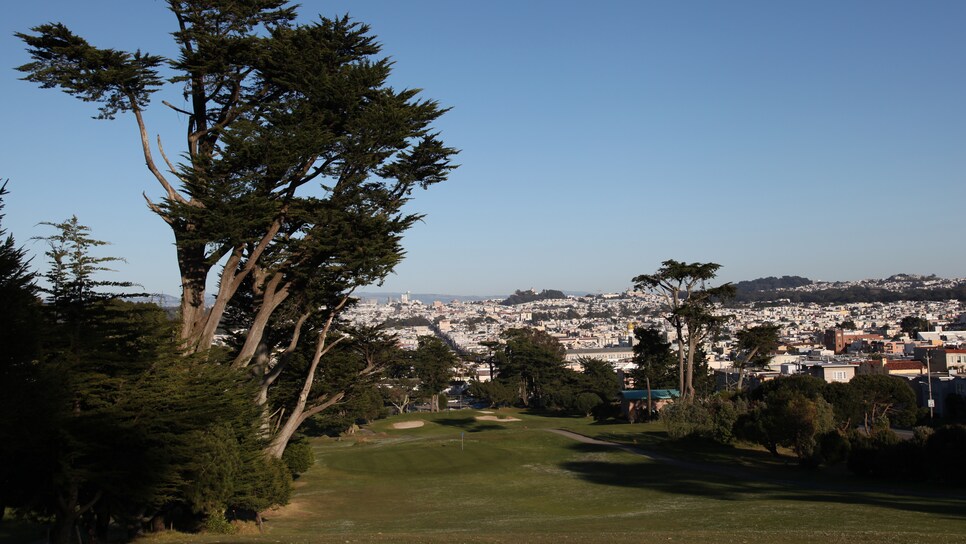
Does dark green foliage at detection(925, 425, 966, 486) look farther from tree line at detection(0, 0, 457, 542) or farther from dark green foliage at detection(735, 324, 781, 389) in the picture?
dark green foliage at detection(735, 324, 781, 389)

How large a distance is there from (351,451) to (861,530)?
4141 centimetres

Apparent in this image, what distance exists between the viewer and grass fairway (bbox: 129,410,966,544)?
769 inches

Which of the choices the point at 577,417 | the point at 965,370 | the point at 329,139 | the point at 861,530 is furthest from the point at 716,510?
the point at 965,370

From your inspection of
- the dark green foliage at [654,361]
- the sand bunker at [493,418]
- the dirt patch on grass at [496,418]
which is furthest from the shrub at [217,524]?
the sand bunker at [493,418]

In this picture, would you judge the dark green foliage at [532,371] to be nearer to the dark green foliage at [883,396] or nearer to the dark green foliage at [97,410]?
the dark green foliage at [883,396]

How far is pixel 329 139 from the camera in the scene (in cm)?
2430

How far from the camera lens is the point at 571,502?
31.9 meters

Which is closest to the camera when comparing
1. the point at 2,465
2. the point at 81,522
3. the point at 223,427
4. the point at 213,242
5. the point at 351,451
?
the point at 2,465

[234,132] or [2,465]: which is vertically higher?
[234,132]

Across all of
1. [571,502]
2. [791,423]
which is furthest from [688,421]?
[571,502]

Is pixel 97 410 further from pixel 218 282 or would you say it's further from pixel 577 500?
pixel 577 500

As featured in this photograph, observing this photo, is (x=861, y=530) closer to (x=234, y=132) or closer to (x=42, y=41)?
(x=234, y=132)

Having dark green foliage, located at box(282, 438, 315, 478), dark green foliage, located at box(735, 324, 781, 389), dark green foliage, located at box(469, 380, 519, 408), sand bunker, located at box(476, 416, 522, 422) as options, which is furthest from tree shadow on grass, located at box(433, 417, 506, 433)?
dark green foliage, located at box(282, 438, 315, 478)

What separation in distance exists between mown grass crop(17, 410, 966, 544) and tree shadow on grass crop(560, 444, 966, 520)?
0.07 m
